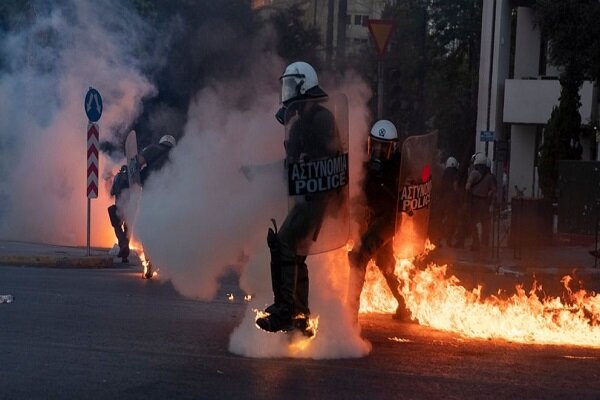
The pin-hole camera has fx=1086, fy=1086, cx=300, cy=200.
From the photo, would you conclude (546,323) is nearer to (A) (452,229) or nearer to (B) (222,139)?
(B) (222,139)

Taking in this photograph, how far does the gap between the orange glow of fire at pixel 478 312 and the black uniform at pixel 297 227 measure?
6.71 feet

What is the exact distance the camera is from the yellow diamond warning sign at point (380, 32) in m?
16.7

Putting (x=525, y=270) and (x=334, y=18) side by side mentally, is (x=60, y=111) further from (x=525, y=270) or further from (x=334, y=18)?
(x=334, y=18)

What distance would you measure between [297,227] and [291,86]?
963mm

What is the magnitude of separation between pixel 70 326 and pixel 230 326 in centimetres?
132

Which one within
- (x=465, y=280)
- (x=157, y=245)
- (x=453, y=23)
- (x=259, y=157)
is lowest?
→ (x=465, y=280)

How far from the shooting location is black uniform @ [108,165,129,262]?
52.3 feet

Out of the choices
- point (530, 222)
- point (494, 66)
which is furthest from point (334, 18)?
point (530, 222)

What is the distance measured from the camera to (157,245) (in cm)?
879

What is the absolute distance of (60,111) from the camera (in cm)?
2158

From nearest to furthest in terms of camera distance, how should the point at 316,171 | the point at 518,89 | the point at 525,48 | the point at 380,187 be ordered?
the point at 316,171 → the point at 380,187 → the point at 518,89 → the point at 525,48

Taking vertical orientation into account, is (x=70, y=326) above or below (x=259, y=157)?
below

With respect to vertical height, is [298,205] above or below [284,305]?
above

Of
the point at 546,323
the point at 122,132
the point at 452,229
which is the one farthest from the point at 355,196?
the point at 122,132
